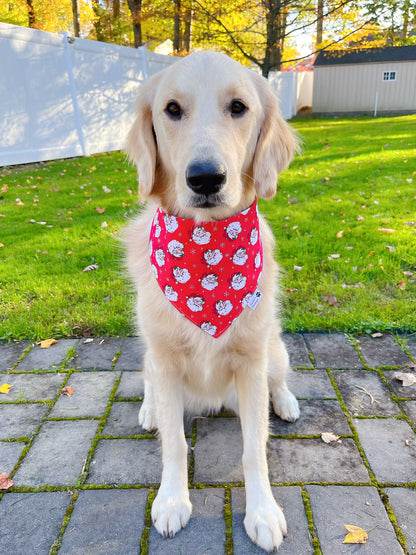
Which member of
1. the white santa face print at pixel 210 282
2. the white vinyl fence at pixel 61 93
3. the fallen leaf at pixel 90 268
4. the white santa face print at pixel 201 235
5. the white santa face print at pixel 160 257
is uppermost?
the white vinyl fence at pixel 61 93

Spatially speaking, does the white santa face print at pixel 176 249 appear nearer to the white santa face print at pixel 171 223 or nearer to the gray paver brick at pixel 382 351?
the white santa face print at pixel 171 223

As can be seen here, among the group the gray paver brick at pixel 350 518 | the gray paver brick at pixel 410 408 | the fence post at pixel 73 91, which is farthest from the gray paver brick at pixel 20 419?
the fence post at pixel 73 91

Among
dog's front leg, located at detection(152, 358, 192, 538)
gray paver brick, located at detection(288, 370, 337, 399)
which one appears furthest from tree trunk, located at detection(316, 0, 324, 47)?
dog's front leg, located at detection(152, 358, 192, 538)

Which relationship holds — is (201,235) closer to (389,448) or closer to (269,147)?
(269,147)

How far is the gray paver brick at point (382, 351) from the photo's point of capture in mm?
2828

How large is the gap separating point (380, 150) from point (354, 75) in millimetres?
A: 16593

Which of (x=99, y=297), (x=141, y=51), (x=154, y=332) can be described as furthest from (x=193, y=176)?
(x=141, y=51)

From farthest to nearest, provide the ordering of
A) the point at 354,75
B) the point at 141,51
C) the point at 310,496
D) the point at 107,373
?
the point at 354,75, the point at 141,51, the point at 107,373, the point at 310,496

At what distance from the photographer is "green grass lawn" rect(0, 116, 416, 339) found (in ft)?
11.1

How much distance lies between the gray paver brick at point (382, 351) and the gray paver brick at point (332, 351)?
0.27 ft

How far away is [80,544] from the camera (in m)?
1.74

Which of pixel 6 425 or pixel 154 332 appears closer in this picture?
pixel 154 332

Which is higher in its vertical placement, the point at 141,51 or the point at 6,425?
the point at 141,51

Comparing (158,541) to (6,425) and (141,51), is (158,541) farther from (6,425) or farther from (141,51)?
(141,51)
